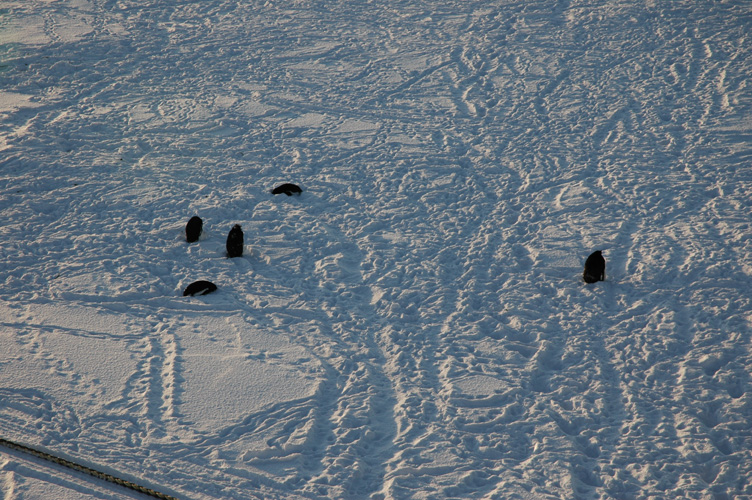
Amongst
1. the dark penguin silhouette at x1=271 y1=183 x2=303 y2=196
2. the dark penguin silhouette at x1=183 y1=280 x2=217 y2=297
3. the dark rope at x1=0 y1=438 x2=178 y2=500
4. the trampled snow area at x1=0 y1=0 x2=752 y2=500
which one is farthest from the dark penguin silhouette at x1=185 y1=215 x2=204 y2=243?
the dark rope at x1=0 y1=438 x2=178 y2=500

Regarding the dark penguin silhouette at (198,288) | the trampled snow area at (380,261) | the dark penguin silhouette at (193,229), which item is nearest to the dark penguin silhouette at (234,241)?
the trampled snow area at (380,261)

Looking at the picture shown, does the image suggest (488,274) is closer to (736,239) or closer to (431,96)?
(736,239)

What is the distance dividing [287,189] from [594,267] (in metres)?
2.61

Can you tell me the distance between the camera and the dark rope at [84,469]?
277 centimetres

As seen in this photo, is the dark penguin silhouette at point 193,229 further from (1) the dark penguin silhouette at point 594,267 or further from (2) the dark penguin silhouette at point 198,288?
(1) the dark penguin silhouette at point 594,267

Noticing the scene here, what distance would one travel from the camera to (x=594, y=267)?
4148mm

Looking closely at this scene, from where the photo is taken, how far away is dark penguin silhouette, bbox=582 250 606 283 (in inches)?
163

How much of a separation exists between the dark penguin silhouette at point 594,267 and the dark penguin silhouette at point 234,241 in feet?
8.28

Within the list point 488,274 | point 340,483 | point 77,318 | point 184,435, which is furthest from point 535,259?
point 77,318

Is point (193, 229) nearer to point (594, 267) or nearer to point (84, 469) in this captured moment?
point (84, 469)

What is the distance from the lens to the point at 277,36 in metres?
8.03

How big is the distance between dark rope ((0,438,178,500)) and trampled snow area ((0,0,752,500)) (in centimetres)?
4

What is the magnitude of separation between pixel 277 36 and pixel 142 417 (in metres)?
6.16

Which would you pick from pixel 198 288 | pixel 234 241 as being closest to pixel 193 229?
pixel 234 241
